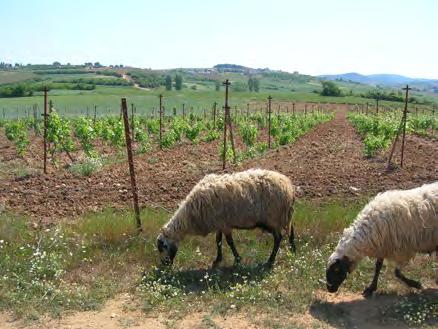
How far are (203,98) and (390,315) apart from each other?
70.9 meters

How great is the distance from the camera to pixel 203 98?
76.4 m

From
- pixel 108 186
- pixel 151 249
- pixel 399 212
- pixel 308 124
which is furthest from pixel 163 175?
pixel 308 124

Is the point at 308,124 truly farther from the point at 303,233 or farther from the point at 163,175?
→ the point at 303,233

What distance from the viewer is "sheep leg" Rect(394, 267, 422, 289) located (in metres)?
7.48

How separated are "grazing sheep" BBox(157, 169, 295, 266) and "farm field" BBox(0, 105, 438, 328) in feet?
1.39

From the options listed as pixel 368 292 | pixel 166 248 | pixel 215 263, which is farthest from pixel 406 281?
pixel 166 248

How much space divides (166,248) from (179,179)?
524 centimetres

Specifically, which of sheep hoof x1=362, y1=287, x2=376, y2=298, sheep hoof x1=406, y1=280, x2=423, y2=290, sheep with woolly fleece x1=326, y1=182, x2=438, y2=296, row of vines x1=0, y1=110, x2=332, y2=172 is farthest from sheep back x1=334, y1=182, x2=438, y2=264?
row of vines x1=0, y1=110, x2=332, y2=172

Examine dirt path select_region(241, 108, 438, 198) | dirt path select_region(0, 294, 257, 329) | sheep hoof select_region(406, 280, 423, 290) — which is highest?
dirt path select_region(241, 108, 438, 198)

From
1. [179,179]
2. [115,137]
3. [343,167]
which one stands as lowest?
[179,179]

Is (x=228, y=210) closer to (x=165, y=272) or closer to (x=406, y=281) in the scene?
(x=165, y=272)

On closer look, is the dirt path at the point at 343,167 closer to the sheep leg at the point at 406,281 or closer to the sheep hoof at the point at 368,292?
the sheep leg at the point at 406,281

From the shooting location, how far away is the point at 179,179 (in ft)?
44.9

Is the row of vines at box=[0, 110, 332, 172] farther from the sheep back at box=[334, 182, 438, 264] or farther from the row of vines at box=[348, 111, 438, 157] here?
the sheep back at box=[334, 182, 438, 264]
